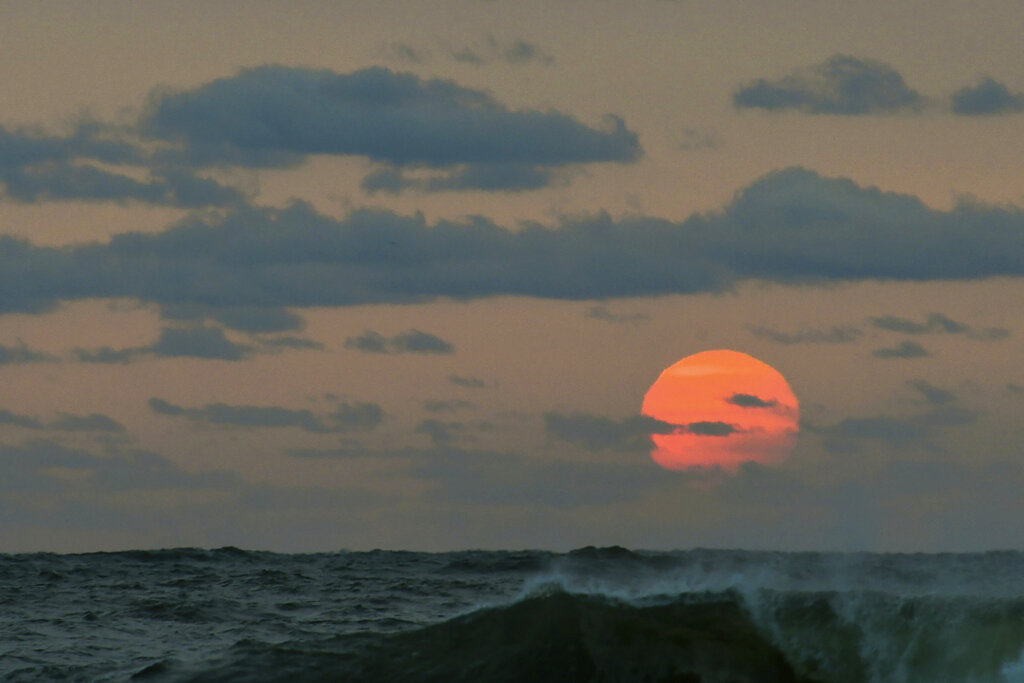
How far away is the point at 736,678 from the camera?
17406 mm

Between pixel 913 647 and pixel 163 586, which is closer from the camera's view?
pixel 913 647

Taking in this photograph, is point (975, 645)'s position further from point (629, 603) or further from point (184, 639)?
point (184, 639)

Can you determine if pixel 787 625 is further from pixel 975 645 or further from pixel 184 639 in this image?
pixel 184 639

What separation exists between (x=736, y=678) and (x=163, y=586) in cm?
2611

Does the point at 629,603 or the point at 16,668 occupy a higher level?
the point at 629,603

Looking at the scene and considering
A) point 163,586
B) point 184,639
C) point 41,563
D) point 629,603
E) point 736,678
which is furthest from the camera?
point 41,563

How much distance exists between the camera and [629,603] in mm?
20328

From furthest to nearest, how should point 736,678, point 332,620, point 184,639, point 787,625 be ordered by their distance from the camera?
point 332,620
point 184,639
point 787,625
point 736,678

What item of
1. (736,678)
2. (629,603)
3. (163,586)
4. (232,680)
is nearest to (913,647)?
(736,678)

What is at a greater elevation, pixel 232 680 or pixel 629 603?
pixel 629 603

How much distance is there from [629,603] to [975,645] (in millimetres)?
5386

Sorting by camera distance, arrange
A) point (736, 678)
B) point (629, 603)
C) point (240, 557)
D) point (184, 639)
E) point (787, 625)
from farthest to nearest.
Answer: point (240, 557) < point (184, 639) < point (629, 603) < point (787, 625) < point (736, 678)

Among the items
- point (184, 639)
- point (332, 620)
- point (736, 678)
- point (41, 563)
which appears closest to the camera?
point (736, 678)

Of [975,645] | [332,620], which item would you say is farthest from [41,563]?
[975,645]
